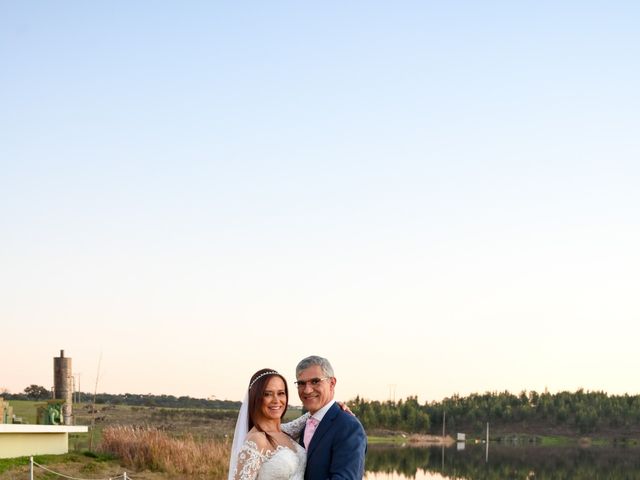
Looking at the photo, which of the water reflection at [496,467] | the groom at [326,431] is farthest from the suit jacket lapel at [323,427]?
the water reflection at [496,467]

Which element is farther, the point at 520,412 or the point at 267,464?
the point at 520,412

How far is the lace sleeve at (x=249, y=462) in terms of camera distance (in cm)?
493

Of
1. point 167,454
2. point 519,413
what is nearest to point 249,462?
point 167,454

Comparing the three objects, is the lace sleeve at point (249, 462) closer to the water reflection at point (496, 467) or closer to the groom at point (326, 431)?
the groom at point (326, 431)

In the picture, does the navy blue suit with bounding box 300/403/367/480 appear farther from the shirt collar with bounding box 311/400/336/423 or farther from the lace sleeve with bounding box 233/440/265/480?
the lace sleeve with bounding box 233/440/265/480

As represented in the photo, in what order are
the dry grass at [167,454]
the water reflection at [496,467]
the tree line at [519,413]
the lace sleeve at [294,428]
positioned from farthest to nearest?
1. the tree line at [519,413]
2. the water reflection at [496,467]
3. the dry grass at [167,454]
4. the lace sleeve at [294,428]

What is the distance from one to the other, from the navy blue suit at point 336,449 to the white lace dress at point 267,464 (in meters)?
0.09

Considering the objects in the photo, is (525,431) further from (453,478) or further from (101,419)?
(453,478)

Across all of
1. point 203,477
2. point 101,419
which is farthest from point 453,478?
point 101,419

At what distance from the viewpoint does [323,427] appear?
16.6 ft

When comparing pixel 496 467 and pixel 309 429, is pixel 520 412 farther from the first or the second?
pixel 309 429

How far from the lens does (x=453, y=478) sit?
30047 mm

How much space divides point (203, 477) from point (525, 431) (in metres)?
54.2

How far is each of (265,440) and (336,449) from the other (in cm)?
36
